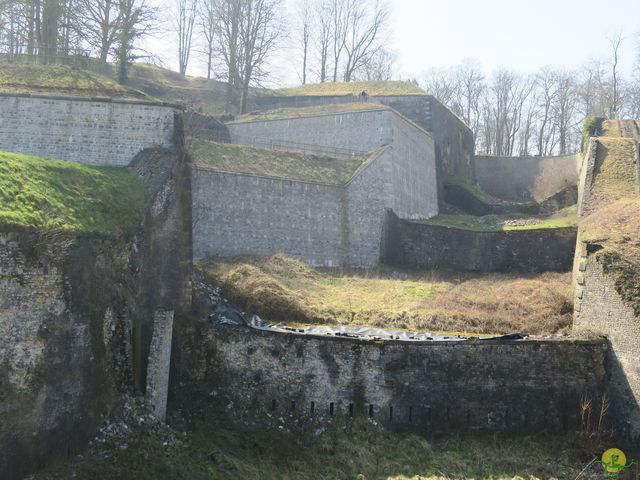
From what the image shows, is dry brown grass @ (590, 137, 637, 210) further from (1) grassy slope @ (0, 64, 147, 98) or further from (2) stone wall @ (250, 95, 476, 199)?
(1) grassy slope @ (0, 64, 147, 98)

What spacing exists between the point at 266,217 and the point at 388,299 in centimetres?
547

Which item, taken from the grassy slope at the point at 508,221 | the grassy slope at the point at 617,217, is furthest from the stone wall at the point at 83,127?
the grassy slope at the point at 508,221

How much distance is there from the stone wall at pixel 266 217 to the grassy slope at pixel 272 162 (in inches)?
17.4

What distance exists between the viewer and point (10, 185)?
13.0m

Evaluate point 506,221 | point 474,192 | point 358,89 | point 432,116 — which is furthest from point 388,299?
point 358,89

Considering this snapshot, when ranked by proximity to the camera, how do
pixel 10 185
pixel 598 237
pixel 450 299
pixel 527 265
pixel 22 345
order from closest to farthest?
pixel 22 345
pixel 10 185
pixel 598 237
pixel 450 299
pixel 527 265

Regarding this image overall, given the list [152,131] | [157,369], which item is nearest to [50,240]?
[157,369]

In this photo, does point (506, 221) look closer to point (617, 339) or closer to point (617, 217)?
point (617, 217)

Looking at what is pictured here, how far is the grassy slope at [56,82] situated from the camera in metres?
19.1

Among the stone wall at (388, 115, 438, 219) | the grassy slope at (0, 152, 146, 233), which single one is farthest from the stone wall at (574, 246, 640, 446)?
the stone wall at (388, 115, 438, 219)

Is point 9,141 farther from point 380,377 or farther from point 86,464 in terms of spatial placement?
point 380,377

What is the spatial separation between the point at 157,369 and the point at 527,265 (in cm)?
1525

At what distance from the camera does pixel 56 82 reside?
1966 cm

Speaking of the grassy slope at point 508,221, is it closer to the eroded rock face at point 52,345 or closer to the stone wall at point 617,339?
the stone wall at point 617,339
